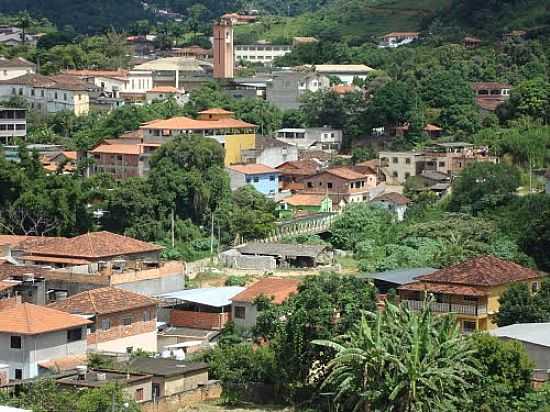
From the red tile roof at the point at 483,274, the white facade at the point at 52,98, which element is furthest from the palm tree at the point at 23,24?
the red tile roof at the point at 483,274

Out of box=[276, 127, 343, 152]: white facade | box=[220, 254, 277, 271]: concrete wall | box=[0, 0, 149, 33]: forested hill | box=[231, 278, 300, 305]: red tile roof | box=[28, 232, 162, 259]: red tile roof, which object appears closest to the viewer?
box=[231, 278, 300, 305]: red tile roof

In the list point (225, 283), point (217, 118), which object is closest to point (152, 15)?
point (217, 118)

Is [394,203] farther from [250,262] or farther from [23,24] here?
[23,24]

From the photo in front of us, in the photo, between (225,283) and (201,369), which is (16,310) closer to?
(201,369)

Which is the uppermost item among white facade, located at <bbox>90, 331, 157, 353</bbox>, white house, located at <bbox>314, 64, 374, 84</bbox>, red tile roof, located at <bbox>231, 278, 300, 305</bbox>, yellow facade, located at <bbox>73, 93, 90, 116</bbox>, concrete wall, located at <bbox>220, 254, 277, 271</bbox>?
white house, located at <bbox>314, 64, 374, 84</bbox>

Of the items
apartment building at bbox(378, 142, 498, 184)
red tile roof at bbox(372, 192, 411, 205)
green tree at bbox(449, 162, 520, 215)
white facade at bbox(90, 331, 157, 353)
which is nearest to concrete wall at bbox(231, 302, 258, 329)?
white facade at bbox(90, 331, 157, 353)

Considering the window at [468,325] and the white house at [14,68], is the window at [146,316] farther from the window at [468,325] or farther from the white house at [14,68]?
the white house at [14,68]

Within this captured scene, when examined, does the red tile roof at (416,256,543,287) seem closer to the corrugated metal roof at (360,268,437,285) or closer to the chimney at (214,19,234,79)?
the corrugated metal roof at (360,268,437,285)
